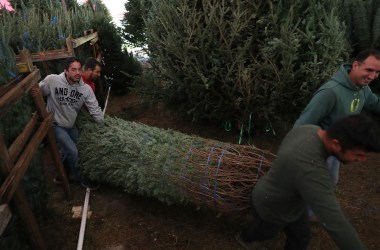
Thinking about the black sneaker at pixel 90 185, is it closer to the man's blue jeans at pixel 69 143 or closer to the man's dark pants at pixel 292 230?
the man's blue jeans at pixel 69 143

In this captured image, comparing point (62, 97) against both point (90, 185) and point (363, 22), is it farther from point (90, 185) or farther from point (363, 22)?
point (363, 22)

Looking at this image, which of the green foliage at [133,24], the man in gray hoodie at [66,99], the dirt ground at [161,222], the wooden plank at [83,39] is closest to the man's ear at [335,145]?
the dirt ground at [161,222]

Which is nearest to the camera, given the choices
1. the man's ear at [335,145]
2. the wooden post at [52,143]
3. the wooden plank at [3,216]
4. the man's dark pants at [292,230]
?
the man's ear at [335,145]

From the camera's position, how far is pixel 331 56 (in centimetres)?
425

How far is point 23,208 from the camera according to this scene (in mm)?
2682

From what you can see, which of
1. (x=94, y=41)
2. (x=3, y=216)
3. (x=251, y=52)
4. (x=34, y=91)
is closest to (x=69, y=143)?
(x=34, y=91)

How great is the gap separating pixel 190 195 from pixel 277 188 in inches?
43.9

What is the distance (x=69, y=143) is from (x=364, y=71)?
11.7ft

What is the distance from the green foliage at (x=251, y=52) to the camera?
4164 mm

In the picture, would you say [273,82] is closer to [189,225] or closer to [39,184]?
[189,225]

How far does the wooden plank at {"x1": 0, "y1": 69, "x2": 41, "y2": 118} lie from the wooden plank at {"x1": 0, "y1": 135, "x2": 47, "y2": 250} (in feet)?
0.83

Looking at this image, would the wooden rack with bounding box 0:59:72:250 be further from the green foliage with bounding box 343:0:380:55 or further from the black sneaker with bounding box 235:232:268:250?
the green foliage with bounding box 343:0:380:55

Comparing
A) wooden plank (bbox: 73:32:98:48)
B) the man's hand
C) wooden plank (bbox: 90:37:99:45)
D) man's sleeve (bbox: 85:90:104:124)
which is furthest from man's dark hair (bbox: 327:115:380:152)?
wooden plank (bbox: 90:37:99:45)

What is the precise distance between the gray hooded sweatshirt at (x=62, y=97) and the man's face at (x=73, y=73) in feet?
0.22
